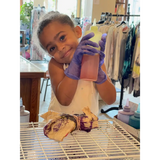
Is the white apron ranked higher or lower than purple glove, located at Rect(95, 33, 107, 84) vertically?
lower

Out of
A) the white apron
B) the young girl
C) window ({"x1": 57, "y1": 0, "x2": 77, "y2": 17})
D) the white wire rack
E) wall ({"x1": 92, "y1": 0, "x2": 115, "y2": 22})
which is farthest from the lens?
window ({"x1": 57, "y1": 0, "x2": 77, "y2": 17})

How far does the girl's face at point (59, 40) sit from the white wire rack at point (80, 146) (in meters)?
0.37

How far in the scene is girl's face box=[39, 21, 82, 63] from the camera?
0.85m

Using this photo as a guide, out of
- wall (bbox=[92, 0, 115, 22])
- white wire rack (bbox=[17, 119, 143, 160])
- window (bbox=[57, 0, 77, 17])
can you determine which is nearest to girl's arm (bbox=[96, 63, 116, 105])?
white wire rack (bbox=[17, 119, 143, 160])

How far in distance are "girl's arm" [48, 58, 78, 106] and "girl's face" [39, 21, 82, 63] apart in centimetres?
6

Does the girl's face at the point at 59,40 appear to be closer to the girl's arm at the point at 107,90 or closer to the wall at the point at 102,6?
the girl's arm at the point at 107,90

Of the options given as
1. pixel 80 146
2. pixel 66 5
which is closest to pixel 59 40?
pixel 80 146

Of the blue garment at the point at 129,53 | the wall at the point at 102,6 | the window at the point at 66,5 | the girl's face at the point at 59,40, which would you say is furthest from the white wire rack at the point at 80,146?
the window at the point at 66,5

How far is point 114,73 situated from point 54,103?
5.72 ft

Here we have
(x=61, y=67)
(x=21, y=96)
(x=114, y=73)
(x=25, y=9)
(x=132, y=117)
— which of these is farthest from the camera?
(x=25, y=9)

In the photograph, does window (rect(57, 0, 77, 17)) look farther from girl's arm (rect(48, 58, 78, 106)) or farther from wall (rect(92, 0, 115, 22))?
girl's arm (rect(48, 58, 78, 106))

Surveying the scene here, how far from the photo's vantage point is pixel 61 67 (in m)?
0.94
